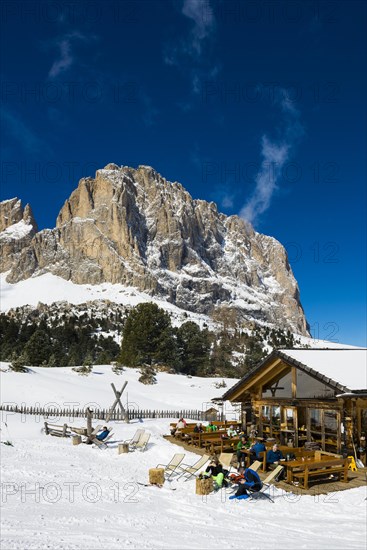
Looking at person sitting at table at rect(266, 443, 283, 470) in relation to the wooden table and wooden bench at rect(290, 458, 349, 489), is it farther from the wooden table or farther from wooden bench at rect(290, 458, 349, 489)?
wooden bench at rect(290, 458, 349, 489)

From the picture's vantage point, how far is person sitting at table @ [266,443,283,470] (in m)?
15.5

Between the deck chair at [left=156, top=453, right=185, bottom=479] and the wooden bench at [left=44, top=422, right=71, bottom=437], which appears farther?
the wooden bench at [left=44, top=422, right=71, bottom=437]

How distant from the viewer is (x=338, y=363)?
19469 mm

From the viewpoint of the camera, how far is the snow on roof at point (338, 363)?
56.3ft

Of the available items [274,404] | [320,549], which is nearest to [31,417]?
[274,404]

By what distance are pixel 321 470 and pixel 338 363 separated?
20.4 feet

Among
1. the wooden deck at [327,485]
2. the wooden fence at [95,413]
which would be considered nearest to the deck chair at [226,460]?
the wooden deck at [327,485]

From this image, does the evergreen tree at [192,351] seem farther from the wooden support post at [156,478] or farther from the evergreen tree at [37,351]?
the wooden support post at [156,478]

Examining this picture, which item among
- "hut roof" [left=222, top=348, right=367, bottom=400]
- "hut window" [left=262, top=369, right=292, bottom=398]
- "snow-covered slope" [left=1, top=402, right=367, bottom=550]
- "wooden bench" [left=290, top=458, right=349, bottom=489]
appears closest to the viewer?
"snow-covered slope" [left=1, top=402, right=367, bottom=550]

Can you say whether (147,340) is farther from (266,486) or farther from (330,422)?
(266,486)

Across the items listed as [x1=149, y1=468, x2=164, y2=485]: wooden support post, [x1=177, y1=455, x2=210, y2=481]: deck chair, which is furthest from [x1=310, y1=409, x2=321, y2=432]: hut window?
[x1=149, y1=468, x2=164, y2=485]: wooden support post

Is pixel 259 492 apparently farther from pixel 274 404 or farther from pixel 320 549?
pixel 274 404

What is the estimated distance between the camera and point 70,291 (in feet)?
644

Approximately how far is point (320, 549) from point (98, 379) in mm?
39814
